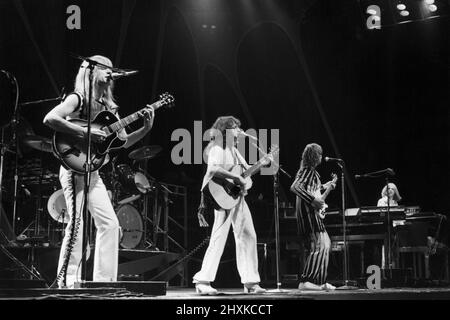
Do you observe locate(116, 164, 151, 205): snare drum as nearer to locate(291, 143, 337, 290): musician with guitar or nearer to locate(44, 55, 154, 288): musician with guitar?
locate(291, 143, 337, 290): musician with guitar

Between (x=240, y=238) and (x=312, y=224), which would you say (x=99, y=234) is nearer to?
(x=240, y=238)

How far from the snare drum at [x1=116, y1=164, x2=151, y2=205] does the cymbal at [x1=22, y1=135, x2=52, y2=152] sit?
1.40 m

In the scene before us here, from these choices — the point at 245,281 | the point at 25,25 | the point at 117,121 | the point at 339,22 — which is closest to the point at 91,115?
the point at 117,121

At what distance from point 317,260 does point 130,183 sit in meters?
3.19

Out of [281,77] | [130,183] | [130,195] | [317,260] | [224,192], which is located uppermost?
[281,77]

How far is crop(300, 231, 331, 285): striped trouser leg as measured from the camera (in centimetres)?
680

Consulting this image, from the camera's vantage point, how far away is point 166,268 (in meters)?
7.96

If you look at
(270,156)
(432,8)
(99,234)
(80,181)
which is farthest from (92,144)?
(432,8)

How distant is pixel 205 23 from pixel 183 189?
264 centimetres

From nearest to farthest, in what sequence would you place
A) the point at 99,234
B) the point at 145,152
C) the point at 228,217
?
the point at 99,234 < the point at 228,217 < the point at 145,152

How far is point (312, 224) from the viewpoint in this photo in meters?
6.90

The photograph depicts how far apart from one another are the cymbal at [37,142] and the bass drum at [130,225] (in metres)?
1.49

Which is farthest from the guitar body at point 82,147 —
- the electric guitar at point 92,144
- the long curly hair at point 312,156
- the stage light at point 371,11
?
the stage light at point 371,11

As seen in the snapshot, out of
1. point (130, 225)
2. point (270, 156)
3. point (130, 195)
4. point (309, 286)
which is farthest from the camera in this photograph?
point (130, 195)
